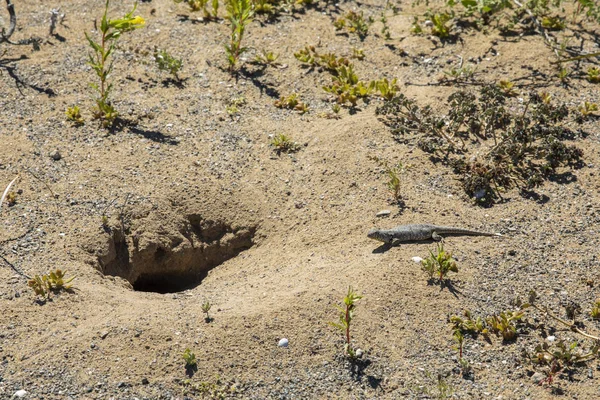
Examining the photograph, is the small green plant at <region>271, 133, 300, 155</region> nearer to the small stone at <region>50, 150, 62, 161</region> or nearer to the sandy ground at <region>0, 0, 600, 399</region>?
the sandy ground at <region>0, 0, 600, 399</region>

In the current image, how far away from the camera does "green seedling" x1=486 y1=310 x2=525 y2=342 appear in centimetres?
514

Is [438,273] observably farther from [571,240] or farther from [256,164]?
[256,164]

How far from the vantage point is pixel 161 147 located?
23.1ft

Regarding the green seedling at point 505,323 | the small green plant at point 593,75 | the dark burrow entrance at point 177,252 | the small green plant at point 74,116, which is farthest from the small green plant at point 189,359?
the small green plant at point 593,75

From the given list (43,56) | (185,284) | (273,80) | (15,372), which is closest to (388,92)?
(273,80)

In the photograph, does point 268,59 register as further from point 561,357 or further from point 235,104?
point 561,357

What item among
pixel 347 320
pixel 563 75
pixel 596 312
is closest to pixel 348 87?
pixel 563 75

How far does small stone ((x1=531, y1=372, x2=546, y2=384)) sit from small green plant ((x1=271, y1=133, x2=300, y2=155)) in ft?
10.3

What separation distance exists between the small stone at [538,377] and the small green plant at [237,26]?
15.2ft

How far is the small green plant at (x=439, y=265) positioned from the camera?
5.47 meters

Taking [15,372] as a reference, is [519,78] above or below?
above

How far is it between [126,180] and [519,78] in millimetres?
4158

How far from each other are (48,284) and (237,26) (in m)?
3.73

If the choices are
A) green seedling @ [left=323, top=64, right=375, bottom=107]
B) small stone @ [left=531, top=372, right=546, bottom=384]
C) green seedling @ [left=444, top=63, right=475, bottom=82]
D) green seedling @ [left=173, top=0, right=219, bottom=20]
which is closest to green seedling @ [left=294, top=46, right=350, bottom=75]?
green seedling @ [left=323, top=64, right=375, bottom=107]
